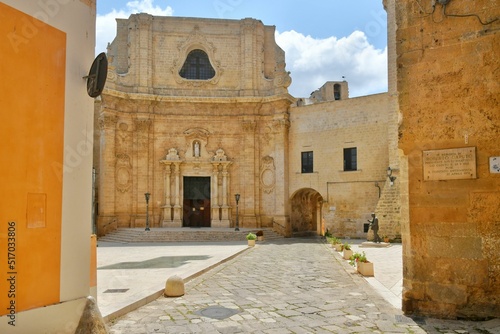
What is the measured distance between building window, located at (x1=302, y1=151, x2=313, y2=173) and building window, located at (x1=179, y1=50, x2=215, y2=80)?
7755 millimetres

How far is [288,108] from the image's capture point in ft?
86.3

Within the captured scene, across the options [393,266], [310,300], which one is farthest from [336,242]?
[310,300]

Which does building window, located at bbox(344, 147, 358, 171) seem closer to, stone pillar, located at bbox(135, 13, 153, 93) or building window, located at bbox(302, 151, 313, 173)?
building window, located at bbox(302, 151, 313, 173)

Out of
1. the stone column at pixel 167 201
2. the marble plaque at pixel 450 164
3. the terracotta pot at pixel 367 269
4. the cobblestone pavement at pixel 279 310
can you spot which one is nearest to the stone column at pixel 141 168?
the stone column at pixel 167 201

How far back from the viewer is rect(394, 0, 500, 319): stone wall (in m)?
6.21

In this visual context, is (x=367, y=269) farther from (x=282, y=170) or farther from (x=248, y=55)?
(x=248, y=55)

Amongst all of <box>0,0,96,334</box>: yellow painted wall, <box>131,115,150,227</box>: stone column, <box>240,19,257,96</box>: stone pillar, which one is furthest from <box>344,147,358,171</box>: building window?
<box>0,0,96,334</box>: yellow painted wall

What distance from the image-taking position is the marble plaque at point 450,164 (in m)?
6.32

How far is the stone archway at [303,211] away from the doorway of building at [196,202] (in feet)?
16.7

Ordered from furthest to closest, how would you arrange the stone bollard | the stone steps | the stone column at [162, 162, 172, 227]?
the stone column at [162, 162, 172, 227] → the stone steps → the stone bollard

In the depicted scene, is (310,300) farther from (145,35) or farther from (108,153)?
(145,35)

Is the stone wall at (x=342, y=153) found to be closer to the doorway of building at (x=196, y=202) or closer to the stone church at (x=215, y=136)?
the stone church at (x=215, y=136)

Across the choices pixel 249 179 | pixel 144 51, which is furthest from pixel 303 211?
pixel 144 51

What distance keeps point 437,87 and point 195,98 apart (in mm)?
20737
